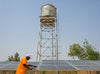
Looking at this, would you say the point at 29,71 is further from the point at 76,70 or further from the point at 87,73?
the point at 87,73

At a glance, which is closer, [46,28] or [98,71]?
[98,71]

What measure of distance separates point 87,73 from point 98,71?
0.52 metres

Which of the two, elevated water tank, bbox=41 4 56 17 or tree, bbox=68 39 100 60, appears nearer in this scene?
Result: elevated water tank, bbox=41 4 56 17

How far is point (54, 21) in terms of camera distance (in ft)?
56.6

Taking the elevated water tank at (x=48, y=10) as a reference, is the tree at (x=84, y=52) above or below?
below

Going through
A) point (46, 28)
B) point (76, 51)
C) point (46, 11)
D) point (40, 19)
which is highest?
point (46, 11)

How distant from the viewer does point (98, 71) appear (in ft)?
20.0

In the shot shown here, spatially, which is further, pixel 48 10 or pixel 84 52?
pixel 84 52

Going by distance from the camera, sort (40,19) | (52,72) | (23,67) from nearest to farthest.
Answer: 1. (23,67)
2. (52,72)
3. (40,19)

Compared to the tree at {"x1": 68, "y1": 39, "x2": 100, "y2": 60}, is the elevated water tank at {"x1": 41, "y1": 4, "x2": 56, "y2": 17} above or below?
above

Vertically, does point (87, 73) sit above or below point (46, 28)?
below

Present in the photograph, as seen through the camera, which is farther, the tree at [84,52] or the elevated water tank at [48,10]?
the tree at [84,52]

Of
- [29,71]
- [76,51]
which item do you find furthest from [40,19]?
[76,51]

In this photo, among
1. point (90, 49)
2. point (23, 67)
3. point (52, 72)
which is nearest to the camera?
point (23, 67)
